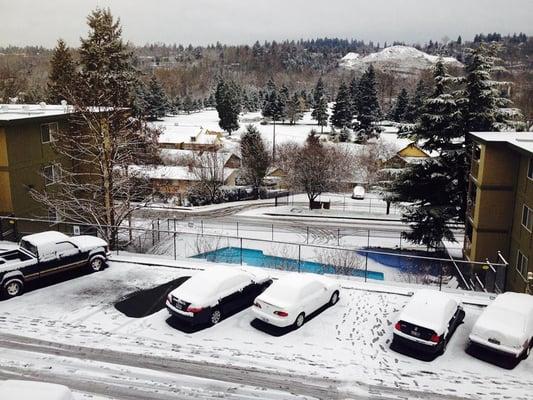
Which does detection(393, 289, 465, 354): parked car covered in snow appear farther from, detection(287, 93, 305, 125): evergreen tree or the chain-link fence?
detection(287, 93, 305, 125): evergreen tree

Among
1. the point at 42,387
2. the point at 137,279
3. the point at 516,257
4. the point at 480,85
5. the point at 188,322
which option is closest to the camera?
the point at 42,387

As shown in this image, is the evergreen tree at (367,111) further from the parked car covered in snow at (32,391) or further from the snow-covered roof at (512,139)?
the parked car covered in snow at (32,391)

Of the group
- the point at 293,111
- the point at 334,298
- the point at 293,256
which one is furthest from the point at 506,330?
the point at 293,111

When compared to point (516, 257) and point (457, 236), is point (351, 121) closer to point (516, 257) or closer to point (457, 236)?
point (457, 236)

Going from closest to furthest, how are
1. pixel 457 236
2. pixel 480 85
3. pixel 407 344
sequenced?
pixel 407 344
pixel 480 85
pixel 457 236

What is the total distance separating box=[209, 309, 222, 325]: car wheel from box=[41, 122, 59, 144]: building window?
22167mm

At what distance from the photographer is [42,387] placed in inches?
363

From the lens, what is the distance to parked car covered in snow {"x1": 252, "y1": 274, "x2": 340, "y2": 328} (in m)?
14.7

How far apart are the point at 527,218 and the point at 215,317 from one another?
57.0 feet

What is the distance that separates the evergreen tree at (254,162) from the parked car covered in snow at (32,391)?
176 feet

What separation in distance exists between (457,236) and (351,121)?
5607 centimetres

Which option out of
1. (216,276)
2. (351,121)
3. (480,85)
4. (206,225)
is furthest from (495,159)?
(351,121)

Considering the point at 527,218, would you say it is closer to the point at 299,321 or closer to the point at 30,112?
the point at 299,321

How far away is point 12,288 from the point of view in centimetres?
1695
